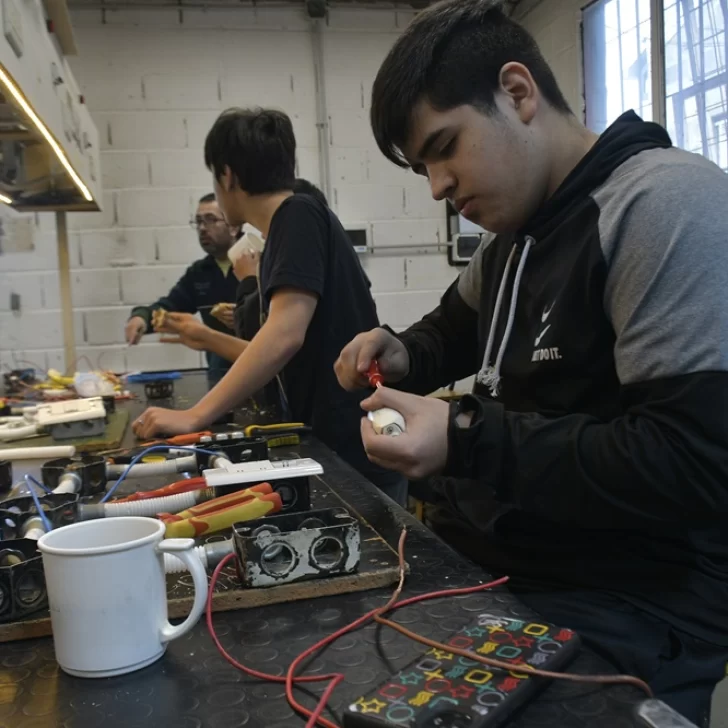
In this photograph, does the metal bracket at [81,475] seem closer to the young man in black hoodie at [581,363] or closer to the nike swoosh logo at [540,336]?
the young man in black hoodie at [581,363]

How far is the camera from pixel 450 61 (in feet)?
2.86

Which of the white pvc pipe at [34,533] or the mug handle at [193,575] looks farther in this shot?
the white pvc pipe at [34,533]

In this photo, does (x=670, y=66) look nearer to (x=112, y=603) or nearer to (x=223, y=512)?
(x=223, y=512)

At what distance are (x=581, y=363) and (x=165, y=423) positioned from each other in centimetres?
85

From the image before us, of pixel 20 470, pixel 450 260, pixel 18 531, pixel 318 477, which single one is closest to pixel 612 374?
pixel 318 477

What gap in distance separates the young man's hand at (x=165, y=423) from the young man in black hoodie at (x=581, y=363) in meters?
0.60

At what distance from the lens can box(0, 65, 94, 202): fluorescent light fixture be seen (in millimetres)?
1223

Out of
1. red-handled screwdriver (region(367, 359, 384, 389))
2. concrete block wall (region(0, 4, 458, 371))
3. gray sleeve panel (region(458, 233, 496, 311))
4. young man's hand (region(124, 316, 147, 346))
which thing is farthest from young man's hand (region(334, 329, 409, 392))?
concrete block wall (region(0, 4, 458, 371))

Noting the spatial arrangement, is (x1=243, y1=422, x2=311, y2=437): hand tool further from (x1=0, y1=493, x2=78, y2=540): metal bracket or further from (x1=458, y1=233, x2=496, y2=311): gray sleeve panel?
(x1=0, y1=493, x2=78, y2=540): metal bracket

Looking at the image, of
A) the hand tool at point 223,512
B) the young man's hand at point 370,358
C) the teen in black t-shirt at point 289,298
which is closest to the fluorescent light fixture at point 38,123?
the teen in black t-shirt at point 289,298

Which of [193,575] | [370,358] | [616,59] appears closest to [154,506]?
[193,575]

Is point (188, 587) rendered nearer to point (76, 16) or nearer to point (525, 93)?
point (525, 93)

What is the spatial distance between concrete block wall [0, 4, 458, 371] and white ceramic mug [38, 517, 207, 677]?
3239mm

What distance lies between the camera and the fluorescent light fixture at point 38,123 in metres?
1.22
